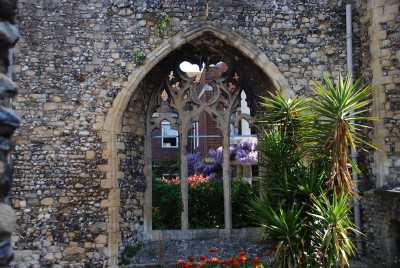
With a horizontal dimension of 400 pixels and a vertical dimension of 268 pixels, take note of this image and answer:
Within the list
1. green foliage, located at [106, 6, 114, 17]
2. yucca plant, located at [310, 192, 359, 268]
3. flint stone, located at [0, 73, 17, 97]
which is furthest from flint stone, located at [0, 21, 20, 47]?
green foliage, located at [106, 6, 114, 17]

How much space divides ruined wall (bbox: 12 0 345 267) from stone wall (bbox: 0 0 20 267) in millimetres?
5853

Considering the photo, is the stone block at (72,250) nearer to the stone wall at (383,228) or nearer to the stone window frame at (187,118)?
the stone window frame at (187,118)

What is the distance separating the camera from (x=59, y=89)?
7.96 meters

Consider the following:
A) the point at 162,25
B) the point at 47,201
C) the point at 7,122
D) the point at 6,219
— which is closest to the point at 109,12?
the point at 162,25

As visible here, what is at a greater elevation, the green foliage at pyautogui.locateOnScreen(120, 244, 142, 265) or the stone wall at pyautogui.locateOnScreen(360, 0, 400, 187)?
the stone wall at pyautogui.locateOnScreen(360, 0, 400, 187)

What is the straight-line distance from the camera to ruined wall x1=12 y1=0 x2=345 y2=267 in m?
7.79

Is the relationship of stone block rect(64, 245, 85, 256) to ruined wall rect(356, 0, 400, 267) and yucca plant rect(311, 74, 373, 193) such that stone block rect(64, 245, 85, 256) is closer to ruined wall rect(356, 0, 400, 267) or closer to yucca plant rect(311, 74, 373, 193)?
yucca plant rect(311, 74, 373, 193)

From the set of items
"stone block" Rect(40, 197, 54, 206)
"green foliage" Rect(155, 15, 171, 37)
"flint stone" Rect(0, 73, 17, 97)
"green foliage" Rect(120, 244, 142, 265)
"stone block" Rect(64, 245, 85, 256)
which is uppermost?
"green foliage" Rect(155, 15, 171, 37)

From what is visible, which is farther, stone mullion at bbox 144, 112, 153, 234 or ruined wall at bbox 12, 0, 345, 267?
stone mullion at bbox 144, 112, 153, 234

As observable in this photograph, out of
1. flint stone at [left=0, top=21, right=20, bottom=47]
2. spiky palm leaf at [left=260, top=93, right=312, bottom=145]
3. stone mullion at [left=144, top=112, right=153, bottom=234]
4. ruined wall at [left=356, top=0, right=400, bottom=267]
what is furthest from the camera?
stone mullion at [left=144, top=112, right=153, bottom=234]

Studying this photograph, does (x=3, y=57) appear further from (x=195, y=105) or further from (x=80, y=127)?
(x=195, y=105)

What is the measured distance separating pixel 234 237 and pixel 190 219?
0.98m

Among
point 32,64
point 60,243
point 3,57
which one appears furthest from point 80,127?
point 3,57

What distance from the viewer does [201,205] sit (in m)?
9.63
